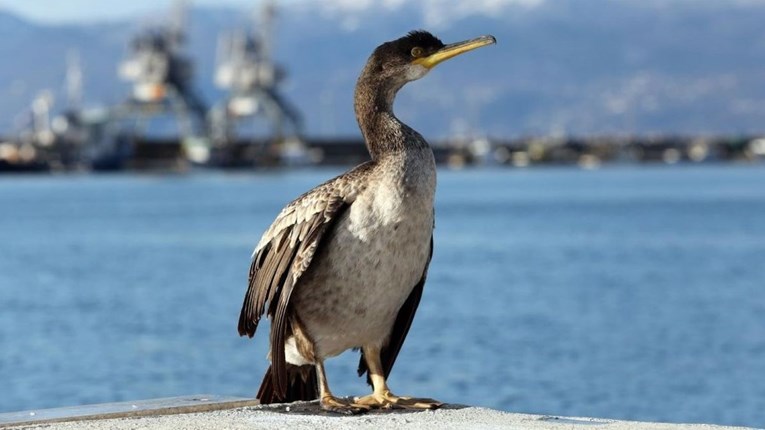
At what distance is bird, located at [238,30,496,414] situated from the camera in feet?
22.2

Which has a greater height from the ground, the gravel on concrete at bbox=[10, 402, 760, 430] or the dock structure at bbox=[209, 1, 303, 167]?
the gravel on concrete at bbox=[10, 402, 760, 430]

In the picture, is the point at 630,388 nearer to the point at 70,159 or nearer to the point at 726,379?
the point at 726,379

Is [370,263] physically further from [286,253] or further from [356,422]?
[356,422]

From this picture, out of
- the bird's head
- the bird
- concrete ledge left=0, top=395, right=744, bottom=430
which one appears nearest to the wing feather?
the bird

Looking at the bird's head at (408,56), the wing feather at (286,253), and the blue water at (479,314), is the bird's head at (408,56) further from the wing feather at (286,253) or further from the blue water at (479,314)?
the blue water at (479,314)

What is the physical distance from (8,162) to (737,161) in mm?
84416

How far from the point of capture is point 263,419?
265 inches

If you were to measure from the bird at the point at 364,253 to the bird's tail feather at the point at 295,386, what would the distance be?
0.08ft

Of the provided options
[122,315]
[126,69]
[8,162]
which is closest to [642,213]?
[122,315]

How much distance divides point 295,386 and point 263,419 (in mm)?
678

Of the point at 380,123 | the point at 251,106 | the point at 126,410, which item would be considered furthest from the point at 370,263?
the point at 251,106

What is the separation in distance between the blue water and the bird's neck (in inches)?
424

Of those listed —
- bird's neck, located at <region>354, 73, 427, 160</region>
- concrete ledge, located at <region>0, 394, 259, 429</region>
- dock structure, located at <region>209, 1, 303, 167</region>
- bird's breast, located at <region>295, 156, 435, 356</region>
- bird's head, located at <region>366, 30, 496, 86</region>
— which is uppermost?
bird's head, located at <region>366, 30, 496, 86</region>

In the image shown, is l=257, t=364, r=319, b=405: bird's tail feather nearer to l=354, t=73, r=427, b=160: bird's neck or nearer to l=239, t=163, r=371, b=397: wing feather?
l=239, t=163, r=371, b=397: wing feather
